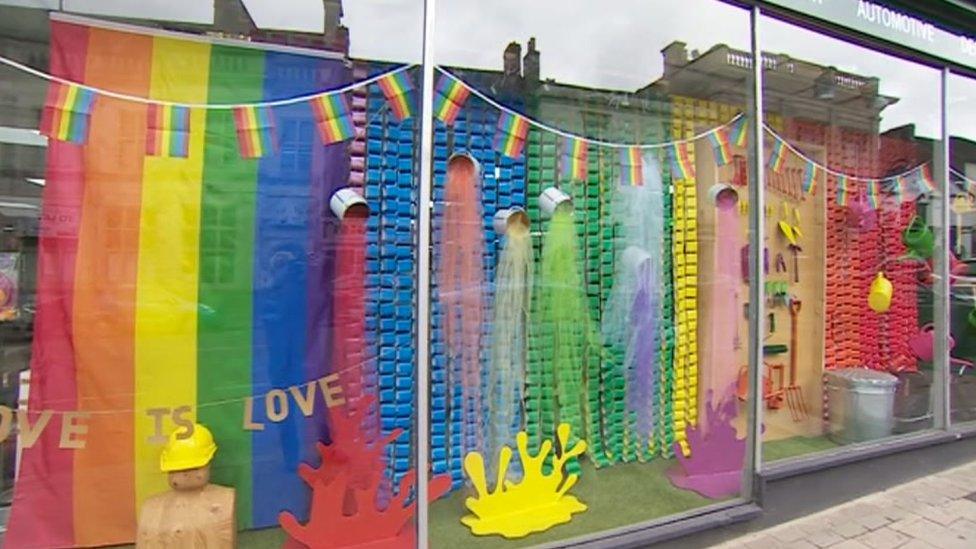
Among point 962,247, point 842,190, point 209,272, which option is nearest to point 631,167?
point 842,190

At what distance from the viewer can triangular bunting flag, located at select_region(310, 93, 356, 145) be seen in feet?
9.25

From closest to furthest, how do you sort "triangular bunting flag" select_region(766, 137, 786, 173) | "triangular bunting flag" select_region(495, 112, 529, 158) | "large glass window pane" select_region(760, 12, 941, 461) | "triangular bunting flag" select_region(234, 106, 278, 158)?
"triangular bunting flag" select_region(234, 106, 278, 158) → "triangular bunting flag" select_region(495, 112, 529, 158) → "triangular bunting flag" select_region(766, 137, 786, 173) → "large glass window pane" select_region(760, 12, 941, 461)

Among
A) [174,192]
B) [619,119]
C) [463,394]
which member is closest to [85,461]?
[174,192]

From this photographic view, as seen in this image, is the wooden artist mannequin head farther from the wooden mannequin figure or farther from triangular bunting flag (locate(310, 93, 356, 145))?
triangular bunting flag (locate(310, 93, 356, 145))

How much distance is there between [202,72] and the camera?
2686 mm

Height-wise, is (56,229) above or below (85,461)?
above

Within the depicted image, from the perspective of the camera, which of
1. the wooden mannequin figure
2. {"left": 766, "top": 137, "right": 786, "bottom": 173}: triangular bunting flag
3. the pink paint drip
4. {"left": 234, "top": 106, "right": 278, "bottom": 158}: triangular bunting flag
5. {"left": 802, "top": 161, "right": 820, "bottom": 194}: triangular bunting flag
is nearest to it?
the wooden mannequin figure

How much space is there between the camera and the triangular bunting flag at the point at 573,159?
3395 millimetres

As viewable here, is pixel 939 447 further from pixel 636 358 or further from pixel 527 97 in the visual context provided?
pixel 527 97

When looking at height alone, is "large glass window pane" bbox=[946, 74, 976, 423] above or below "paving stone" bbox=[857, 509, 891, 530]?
above

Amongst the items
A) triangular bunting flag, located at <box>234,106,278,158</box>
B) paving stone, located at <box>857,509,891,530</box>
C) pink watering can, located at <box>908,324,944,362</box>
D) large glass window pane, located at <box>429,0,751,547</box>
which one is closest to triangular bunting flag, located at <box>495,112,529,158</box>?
large glass window pane, located at <box>429,0,751,547</box>

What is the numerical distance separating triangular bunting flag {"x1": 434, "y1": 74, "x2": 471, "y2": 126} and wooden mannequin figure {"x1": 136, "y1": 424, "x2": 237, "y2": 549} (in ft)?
6.24

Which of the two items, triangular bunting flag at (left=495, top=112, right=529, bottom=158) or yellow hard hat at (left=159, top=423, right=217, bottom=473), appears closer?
yellow hard hat at (left=159, top=423, right=217, bottom=473)

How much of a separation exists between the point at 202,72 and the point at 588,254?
2349 mm
